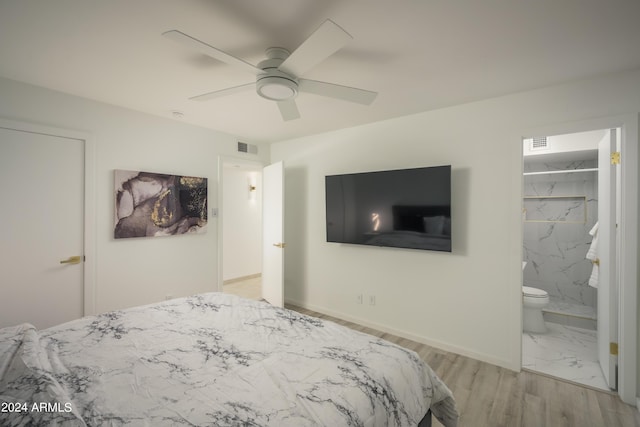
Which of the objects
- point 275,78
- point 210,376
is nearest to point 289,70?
point 275,78

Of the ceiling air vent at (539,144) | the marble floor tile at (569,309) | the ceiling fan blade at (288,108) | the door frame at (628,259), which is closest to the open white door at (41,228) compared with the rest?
the ceiling fan blade at (288,108)

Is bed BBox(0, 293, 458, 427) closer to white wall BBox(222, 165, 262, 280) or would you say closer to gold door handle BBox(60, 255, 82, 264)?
gold door handle BBox(60, 255, 82, 264)

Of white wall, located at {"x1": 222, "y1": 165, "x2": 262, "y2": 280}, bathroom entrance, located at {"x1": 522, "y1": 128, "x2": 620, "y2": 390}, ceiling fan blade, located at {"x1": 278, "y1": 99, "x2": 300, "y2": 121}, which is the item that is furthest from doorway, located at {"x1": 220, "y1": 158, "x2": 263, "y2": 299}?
bathroom entrance, located at {"x1": 522, "y1": 128, "x2": 620, "y2": 390}

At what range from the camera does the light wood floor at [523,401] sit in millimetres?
1924

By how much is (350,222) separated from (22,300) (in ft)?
10.2

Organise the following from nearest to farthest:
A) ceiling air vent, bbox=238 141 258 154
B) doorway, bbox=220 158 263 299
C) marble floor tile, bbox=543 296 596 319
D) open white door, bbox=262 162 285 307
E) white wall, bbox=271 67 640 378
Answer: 1. white wall, bbox=271 67 640 378
2. marble floor tile, bbox=543 296 596 319
3. open white door, bbox=262 162 285 307
4. ceiling air vent, bbox=238 141 258 154
5. doorway, bbox=220 158 263 299

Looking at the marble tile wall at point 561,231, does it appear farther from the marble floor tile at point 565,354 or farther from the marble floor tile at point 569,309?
the marble floor tile at point 565,354

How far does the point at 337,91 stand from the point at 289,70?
0.35 metres

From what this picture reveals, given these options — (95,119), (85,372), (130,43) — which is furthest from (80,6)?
(85,372)

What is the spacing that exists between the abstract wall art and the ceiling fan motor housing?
6.14 feet

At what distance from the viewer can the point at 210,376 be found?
1271 millimetres

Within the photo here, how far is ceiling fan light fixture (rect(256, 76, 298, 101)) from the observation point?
180 cm

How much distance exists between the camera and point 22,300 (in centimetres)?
235

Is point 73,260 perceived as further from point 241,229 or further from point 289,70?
point 241,229
